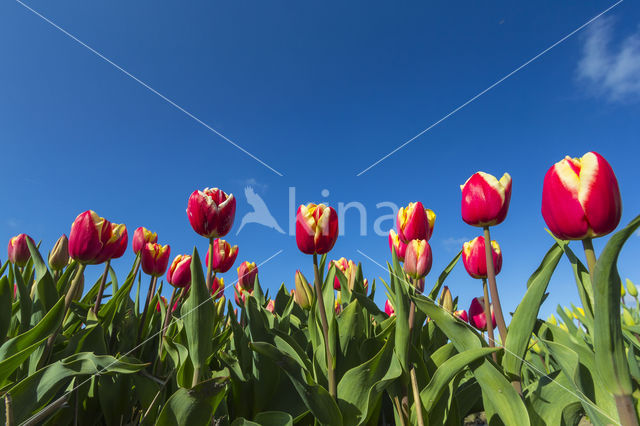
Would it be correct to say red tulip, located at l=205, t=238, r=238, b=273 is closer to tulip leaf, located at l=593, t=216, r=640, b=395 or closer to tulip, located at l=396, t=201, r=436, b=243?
tulip, located at l=396, t=201, r=436, b=243

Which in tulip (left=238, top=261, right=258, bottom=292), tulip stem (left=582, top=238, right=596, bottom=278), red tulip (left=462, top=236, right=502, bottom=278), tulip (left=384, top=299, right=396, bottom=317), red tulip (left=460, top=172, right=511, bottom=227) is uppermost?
tulip (left=238, top=261, right=258, bottom=292)

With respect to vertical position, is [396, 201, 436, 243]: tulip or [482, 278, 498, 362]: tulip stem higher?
[396, 201, 436, 243]: tulip

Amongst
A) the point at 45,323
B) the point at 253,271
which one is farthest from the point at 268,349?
the point at 253,271

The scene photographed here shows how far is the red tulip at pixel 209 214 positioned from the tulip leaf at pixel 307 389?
0.67m

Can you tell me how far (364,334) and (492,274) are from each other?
0.80 m

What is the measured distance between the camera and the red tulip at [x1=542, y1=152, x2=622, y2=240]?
3.34ft

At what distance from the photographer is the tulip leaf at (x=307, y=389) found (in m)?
1.23

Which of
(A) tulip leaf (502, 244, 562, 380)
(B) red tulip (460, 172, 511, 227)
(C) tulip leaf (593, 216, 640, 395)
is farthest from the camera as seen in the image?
(B) red tulip (460, 172, 511, 227)

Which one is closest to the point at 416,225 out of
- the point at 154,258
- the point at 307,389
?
the point at 307,389

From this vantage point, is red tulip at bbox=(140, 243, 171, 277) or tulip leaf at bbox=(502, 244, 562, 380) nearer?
tulip leaf at bbox=(502, 244, 562, 380)

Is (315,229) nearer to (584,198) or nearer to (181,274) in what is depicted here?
(584,198)

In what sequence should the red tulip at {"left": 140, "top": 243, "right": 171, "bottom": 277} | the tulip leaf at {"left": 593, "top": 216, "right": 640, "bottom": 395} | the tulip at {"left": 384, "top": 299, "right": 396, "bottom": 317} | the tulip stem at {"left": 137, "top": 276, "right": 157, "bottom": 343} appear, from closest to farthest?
the tulip leaf at {"left": 593, "top": 216, "right": 640, "bottom": 395}, the tulip stem at {"left": 137, "top": 276, "right": 157, "bottom": 343}, the red tulip at {"left": 140, "top": 243, "right": 171, "bottom": 277}, the tulip at {"left": 384, "top": 299, "right": 396, "bottom": 317}

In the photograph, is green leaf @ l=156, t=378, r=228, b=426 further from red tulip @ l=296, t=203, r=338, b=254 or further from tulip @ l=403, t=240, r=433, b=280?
tulip @ l=403, t=240, r=433, b=280

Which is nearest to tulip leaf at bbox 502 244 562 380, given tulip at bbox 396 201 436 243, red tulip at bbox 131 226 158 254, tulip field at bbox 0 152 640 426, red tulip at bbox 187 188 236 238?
tulip field at bbox 0 152 640 426
